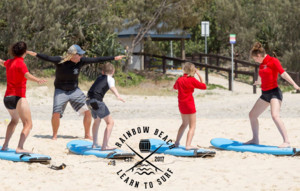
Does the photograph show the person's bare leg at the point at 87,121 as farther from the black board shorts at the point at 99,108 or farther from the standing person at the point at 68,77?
the black board shorts at the point at 99,108

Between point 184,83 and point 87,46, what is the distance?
666 inches

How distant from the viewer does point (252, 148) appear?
25.8 ft

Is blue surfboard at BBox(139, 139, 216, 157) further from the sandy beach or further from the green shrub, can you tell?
the green shrub

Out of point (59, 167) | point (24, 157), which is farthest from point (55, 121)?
point (59, 167)

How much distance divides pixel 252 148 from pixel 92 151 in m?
2.40

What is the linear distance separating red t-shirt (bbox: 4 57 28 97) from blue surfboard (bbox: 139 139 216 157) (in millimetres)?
2277

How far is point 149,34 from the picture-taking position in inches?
1072

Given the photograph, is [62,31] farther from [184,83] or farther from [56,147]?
[184,83]

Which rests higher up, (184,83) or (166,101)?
(184,83)

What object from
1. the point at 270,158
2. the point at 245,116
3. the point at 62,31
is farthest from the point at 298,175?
the point at 62,31

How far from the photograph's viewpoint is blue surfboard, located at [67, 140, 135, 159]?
7230 mm

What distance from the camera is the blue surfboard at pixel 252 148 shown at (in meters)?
7.57

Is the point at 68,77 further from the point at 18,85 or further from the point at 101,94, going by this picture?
the point at 18,85

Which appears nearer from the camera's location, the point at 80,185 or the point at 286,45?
the point at 80,185
